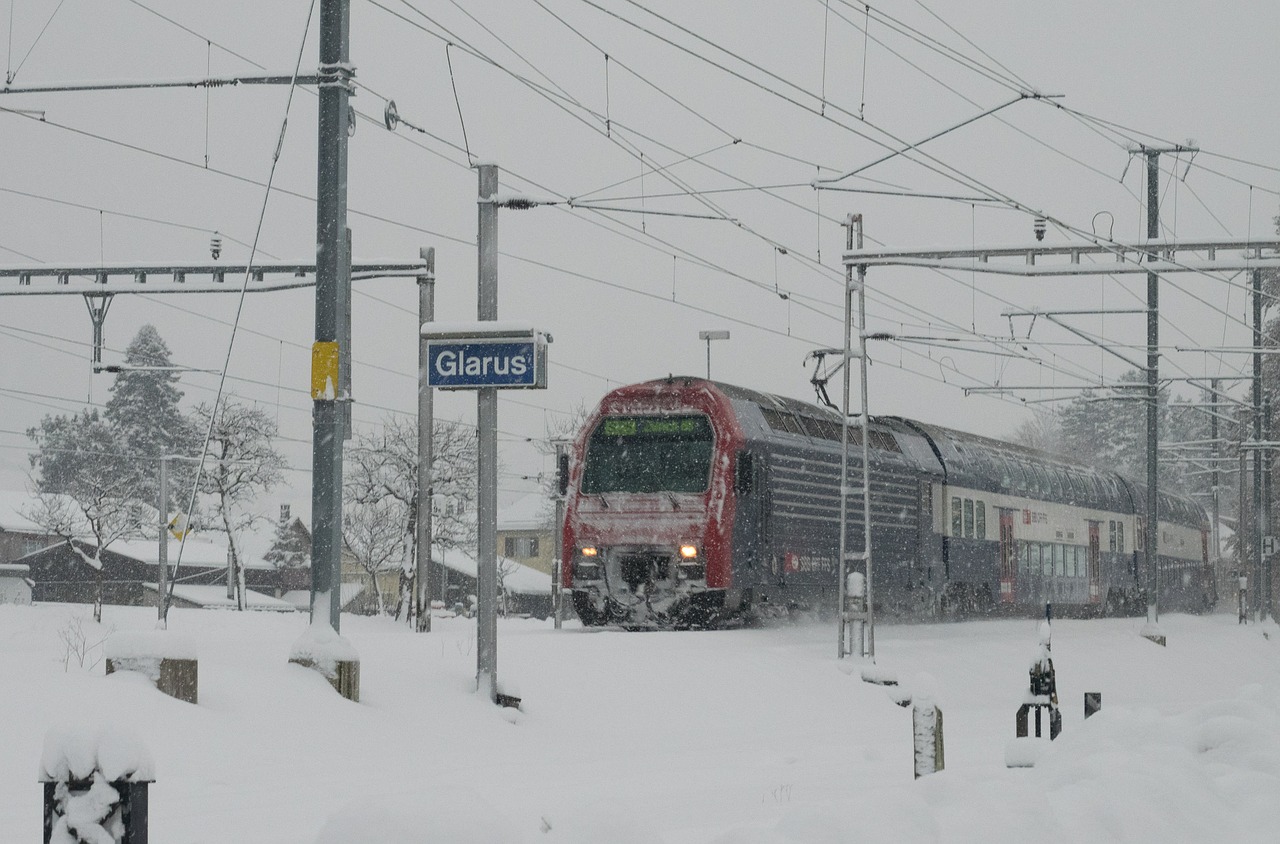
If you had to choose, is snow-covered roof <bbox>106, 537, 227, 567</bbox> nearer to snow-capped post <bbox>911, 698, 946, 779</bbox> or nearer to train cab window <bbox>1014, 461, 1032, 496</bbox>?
train cab window <bbox>1014, 461, 1032, 496</bbox>

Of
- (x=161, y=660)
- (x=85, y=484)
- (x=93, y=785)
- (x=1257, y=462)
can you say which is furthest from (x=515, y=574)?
(x=93, y=785)

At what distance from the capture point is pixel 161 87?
15.6m

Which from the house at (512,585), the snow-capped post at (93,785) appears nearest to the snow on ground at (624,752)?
the snow-capped post at (93,785)

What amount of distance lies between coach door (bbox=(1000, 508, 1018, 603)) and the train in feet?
0.16

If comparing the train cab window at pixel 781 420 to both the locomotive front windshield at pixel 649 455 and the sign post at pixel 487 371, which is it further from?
the sign post at pixel 487 371

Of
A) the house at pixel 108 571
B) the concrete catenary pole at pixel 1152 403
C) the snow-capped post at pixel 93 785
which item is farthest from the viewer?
the house at pixel 108 571

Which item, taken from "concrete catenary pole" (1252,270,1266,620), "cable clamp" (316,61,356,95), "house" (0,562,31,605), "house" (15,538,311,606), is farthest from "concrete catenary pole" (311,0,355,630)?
"house" (0,562,31,605)

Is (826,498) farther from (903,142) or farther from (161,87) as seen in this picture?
(161,87)

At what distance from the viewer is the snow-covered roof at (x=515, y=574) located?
8356cm

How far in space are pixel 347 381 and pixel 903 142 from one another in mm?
9101

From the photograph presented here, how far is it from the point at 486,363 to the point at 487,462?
0.95 meters

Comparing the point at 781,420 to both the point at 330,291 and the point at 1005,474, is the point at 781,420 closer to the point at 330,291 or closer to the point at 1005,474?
the point at 1005,474

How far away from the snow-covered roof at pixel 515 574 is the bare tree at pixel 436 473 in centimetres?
1652

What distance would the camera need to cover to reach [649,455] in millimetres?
22297
